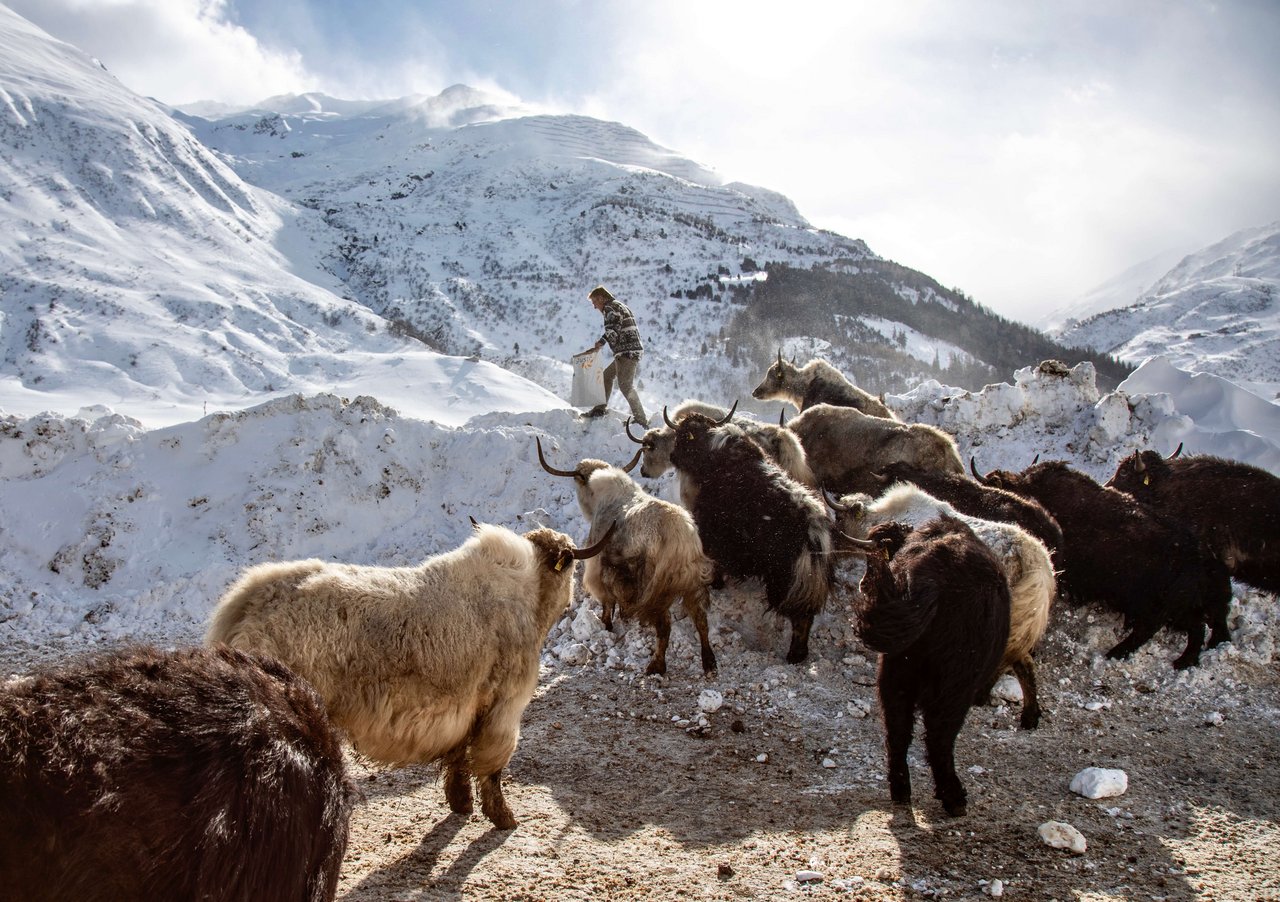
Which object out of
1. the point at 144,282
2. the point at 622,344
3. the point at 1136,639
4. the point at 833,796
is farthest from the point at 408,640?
the point at 144,282

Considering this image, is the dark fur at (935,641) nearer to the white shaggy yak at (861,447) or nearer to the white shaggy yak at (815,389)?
the white shaggy yak at (861,447)

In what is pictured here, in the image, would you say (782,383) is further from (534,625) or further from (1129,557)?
(534,625)

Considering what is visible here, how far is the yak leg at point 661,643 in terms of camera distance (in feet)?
18.0

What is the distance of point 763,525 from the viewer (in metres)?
5.93

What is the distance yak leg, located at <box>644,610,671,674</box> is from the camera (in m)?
5.48

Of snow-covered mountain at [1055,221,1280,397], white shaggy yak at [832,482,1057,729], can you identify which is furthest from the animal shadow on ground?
snow-covered mountain at [1055,221,1280,397]

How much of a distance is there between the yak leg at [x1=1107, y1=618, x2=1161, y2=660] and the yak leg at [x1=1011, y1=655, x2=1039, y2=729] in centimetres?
131

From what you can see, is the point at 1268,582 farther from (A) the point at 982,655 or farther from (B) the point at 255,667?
(B) the point at 255,667

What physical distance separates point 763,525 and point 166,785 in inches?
187

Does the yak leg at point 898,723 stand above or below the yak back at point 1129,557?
below

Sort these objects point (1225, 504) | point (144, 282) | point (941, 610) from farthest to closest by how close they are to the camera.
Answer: point (144, 282) → point (1225, 504) → point (941, 610)

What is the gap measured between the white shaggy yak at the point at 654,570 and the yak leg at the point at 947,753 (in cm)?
210

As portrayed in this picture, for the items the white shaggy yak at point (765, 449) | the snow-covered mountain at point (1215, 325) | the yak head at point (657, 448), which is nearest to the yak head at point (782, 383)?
the white shaggy yak at point (765, 449)

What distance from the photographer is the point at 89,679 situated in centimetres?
174
